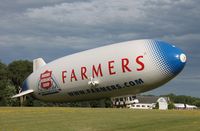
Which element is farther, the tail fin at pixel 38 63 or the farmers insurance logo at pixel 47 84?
the tail fin at pixel 38 63

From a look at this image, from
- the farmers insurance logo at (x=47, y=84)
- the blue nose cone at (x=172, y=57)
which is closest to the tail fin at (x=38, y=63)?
the farmers insurance logo at (x=47, y=84)

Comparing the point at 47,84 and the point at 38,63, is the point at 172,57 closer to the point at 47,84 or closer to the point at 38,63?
the point at 47,84

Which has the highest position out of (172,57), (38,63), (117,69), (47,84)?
(38,63)

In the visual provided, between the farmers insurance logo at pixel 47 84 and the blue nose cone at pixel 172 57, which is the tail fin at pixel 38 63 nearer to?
the farmers insurance logo at pixel 47 84

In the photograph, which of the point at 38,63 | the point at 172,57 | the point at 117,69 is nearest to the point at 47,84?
the point at 38,63

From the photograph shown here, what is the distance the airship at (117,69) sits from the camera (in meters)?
50.4

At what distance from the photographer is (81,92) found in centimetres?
5844

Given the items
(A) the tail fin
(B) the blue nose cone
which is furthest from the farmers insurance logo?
(B) the blue nose cone

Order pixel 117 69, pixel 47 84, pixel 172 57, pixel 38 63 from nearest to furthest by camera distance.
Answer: pixel 172 57, pixel 117 69, pixel 47 84, pixel 38 63

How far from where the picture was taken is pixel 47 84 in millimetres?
63250

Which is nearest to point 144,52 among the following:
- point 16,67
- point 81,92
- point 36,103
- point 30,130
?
point 81,92

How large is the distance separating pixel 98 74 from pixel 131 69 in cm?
530

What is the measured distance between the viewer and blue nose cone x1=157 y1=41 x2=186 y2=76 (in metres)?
50.2

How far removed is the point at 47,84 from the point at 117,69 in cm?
1575
